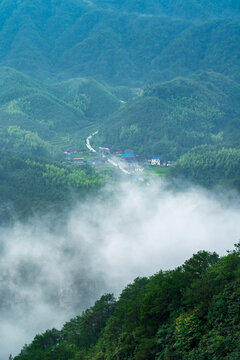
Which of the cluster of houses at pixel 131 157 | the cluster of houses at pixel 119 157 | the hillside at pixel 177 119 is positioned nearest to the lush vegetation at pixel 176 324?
the cluster of houses at pixel 119 157

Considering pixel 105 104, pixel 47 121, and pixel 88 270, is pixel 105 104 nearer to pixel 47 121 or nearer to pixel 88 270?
pixel 47 121

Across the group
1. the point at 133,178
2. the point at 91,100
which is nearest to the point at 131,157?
the point at 133,178

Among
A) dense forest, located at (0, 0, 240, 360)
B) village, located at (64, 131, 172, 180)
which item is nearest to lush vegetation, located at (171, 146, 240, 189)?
dense forest, located at (0, 0, 240, 360)

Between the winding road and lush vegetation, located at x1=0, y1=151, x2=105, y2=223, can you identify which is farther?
the winding road

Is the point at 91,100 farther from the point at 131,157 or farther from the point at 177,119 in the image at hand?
the point at 131,157

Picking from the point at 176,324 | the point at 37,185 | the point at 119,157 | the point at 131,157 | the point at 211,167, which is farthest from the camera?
the point at 119,157

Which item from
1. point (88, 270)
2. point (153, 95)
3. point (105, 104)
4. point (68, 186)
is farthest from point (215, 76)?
point (88, 270)

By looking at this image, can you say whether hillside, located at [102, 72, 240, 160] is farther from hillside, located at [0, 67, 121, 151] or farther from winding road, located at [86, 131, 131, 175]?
hillside, located at [0, 67, 121, 151]
